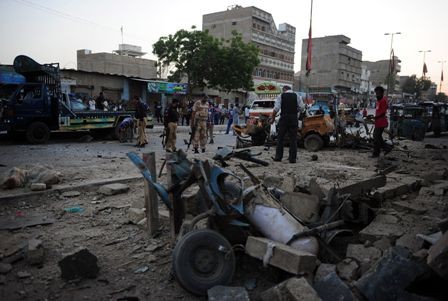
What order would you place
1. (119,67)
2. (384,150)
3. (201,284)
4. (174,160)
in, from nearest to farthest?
(201,284) < (174,160) < (384,150) < (119,67)

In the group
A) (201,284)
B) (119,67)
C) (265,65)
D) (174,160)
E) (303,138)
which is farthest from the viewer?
(265,65)

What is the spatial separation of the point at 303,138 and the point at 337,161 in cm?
255

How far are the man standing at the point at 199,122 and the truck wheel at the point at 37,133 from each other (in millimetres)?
5884

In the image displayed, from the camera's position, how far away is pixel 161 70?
1455 inches

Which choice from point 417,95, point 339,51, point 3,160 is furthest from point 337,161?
point 417,95

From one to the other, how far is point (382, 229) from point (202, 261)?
6.11 ft

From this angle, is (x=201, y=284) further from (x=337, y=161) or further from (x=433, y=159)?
(x=433, y=159)

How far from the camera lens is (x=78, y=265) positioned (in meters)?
3.11

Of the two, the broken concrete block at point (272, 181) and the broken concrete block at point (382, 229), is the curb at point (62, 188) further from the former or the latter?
the broken concrete block at point (382, 229)

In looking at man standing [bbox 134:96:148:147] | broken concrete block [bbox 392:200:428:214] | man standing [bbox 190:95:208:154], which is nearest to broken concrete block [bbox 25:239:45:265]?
broken concrete block [bbox 392:200:428:214]

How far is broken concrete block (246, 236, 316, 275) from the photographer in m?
2.75

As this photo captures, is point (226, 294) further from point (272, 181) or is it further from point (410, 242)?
point (272, 181)

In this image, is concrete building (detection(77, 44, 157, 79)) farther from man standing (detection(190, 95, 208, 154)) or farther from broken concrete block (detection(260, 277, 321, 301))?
broken concrete block (detection(260, 277, 321, 301))

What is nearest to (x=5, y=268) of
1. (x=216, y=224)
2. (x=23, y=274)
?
(x=23, y=274)
